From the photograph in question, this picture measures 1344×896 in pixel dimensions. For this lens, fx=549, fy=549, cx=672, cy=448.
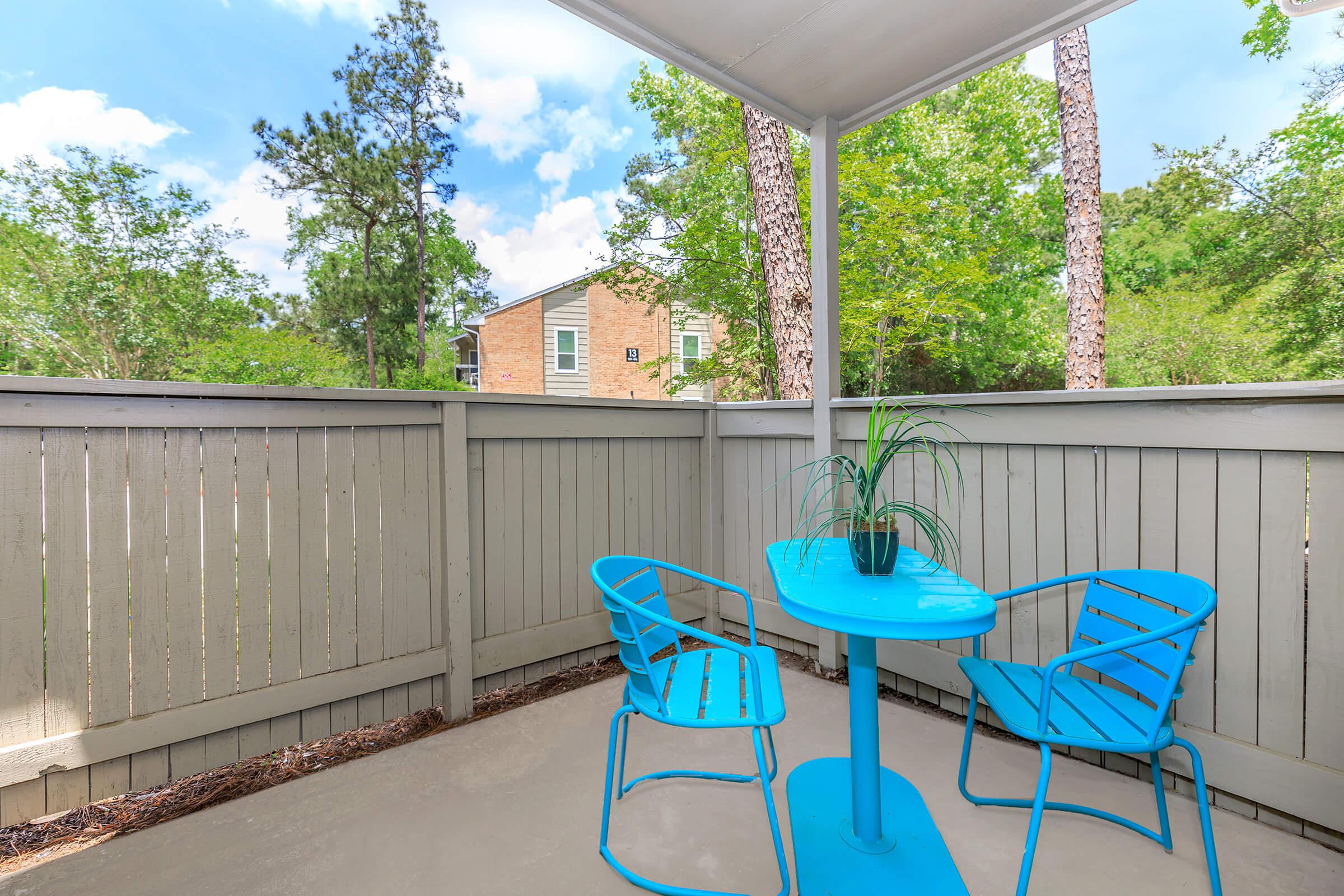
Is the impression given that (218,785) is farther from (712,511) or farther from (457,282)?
(457,282)

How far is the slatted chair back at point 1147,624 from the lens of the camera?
45.3 inches

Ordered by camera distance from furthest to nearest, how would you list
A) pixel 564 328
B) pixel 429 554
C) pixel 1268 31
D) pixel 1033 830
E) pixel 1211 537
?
pixel 564 328, pixel 1268 31, pixel 429 554, pixel 1211 537, pixel 1033 830

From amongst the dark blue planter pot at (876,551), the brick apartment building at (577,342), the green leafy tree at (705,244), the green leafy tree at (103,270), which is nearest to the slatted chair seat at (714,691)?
the dark blue planter pot at (876,551)

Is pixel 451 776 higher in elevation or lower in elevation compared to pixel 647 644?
lower

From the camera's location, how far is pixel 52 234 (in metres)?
8.66

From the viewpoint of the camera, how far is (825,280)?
2480mm

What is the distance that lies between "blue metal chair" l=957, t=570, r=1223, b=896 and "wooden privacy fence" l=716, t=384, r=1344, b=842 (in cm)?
24

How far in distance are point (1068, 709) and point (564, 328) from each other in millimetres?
11184

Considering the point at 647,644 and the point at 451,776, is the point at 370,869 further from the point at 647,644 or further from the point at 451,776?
the point at 647,644

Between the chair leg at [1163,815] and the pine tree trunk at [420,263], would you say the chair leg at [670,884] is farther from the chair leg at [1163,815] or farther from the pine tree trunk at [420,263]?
the pine tree trunk at [420,263]

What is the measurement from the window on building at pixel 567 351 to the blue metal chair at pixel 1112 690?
1079 centimetres

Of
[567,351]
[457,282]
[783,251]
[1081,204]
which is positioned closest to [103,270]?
[457,282]

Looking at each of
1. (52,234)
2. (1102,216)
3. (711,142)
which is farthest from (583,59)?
(1102,216)

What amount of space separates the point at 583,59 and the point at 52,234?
36.4ft
